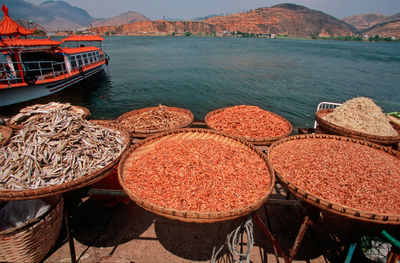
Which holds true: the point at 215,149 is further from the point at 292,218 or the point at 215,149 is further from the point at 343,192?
the point at 292,218

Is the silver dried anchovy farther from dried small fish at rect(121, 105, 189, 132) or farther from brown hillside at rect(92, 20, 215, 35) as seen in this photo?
brown hillside at rect(92, 20, 215, 35)

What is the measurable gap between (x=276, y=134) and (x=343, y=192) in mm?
1609

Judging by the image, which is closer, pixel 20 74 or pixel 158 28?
pixel 20 74

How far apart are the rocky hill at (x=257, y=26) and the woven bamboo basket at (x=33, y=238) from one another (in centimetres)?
12903

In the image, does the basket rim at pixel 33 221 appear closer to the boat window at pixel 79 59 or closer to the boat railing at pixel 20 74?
the boat railing at pixel 20 74

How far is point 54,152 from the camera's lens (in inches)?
113

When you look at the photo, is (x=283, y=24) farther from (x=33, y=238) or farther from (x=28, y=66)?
(x=33, y=238)

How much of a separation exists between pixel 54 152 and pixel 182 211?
2.05m

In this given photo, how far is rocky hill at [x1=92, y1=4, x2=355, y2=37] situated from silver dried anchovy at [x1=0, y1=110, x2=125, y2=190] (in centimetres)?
12836

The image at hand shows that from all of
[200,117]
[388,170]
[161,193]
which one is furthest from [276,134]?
[200,117]

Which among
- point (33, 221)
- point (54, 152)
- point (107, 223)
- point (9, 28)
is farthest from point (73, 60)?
point (33, 221)

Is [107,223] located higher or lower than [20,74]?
lower

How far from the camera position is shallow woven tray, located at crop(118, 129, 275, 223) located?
2062mm

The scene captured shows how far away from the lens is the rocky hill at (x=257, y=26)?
411 feet
